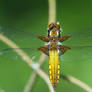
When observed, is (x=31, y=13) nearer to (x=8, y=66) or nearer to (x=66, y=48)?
(x=8, y=66)

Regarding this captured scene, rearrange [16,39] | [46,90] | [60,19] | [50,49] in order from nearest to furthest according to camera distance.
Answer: [50,49], [16,39], [46,90], [60,19]

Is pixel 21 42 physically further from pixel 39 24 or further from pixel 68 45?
pixel 39 24

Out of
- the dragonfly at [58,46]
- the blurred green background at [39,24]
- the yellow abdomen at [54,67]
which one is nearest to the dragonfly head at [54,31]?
the dragonfly at [58,46]

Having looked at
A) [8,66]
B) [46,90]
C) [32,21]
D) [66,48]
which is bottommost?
[46,90]

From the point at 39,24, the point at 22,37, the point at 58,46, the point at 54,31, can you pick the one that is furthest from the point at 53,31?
the point at 39,24

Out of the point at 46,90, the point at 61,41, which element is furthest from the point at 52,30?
the point at 46,90

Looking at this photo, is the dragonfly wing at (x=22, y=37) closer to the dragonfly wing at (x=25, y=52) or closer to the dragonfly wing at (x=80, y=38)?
the dragonfly wing at (x=25, y=52)
